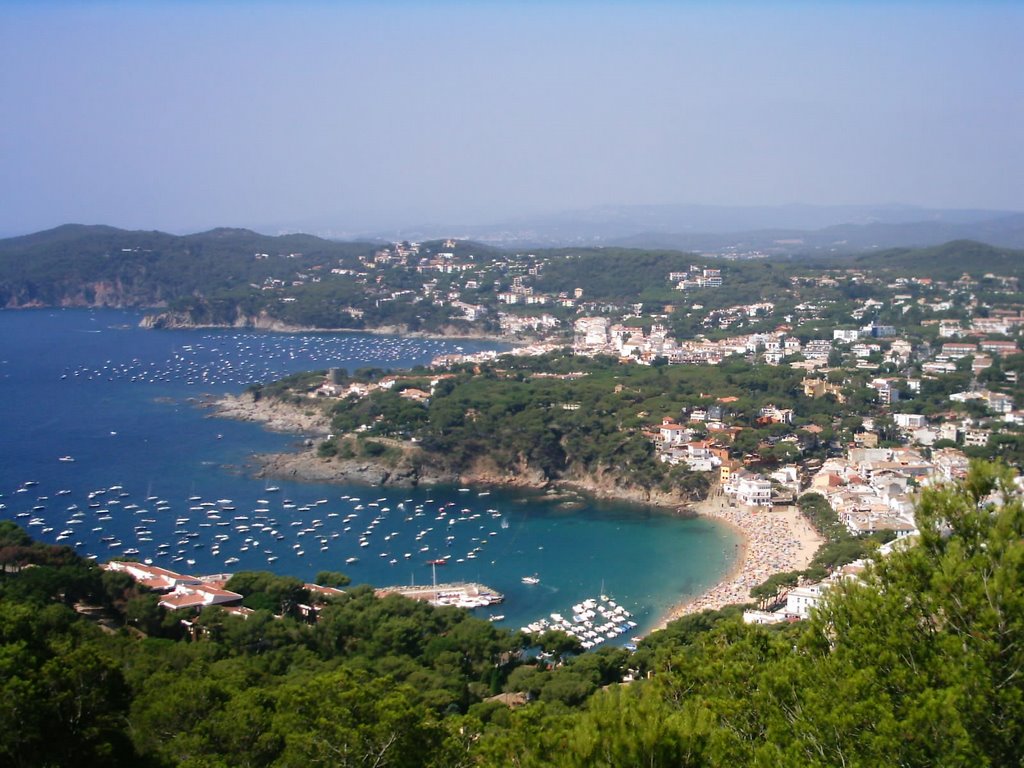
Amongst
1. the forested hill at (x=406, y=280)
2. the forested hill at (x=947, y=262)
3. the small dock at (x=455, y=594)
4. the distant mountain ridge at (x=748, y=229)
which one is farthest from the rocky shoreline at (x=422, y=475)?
the distant mountain ridge at (x=748, y=229)

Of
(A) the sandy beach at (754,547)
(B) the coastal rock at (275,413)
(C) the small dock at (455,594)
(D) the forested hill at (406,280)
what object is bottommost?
(A) the sandy beach at (754,547)

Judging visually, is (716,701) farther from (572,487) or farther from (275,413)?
(275,413)

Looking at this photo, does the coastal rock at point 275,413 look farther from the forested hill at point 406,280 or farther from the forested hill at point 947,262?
the forested hill at point 947,262

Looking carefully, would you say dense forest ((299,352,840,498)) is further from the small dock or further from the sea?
the small dock

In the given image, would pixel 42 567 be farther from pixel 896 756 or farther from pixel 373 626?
pixel 896 756

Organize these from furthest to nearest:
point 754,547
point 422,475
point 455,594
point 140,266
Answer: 1. point 140,266
2. point 422,475
3. point 754,547
4. point 455,594

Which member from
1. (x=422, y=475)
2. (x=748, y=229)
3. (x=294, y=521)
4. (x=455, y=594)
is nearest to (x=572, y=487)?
(x=422, y=475)

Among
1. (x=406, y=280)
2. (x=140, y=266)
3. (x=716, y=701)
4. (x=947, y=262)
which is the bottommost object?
(x=406, y=280)

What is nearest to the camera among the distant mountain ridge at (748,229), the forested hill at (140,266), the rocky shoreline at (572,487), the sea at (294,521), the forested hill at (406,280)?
the rocky shoreline at (572,487)
